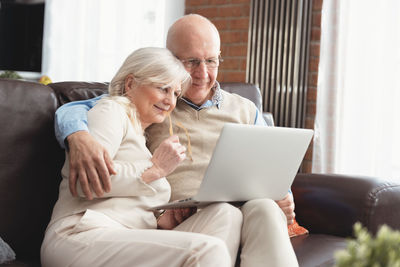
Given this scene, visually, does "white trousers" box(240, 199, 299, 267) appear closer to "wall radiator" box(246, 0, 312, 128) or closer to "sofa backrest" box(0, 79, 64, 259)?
"sofa backrest" box(0, 79, 64, 259)

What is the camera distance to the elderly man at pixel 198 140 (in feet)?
4.80

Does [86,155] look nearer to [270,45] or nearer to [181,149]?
[181,149]

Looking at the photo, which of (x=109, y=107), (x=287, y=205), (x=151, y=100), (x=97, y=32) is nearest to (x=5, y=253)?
(x=109, y=107)

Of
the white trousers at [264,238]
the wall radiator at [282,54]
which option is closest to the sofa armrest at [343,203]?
the white trousers at [264,238]

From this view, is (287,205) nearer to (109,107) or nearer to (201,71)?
(201,71)

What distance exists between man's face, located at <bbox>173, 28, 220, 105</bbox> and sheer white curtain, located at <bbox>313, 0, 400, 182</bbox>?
153 centimetres

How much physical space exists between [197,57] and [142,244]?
3.03 ft

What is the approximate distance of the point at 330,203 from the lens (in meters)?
2.04

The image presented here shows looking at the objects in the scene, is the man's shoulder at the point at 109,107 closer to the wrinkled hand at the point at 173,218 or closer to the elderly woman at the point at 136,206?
the elderly woman at the point at 136,206

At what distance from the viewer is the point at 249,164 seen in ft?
4.91

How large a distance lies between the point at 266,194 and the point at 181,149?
0.31 meters

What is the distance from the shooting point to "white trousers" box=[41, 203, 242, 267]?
4.20ft

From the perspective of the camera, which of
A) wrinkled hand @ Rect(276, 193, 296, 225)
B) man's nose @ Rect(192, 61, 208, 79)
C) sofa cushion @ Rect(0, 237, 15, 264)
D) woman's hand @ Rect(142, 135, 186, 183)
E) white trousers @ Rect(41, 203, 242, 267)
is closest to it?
white trousers @ Rect(41, 203, 242, 267)

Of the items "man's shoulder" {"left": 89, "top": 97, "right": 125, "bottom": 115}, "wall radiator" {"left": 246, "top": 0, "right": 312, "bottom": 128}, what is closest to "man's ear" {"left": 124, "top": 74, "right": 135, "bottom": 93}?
"man's shoulder" {"left": 89, "top": 97, "right": 125, "bottom": 115}
